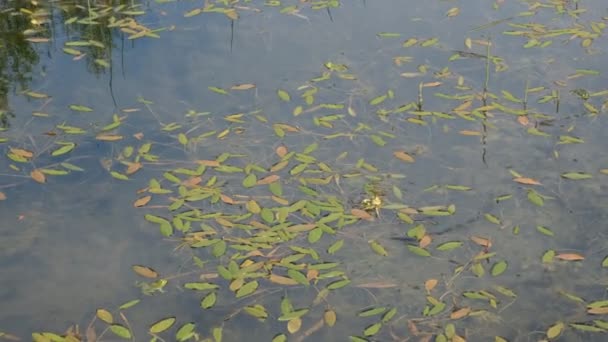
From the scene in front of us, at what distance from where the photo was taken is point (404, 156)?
356 cm

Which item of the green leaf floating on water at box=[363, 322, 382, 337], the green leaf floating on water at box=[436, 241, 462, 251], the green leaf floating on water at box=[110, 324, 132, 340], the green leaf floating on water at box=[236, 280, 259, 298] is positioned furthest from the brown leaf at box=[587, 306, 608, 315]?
the green leaf floating on water at box=[110, 324, 132, 340]

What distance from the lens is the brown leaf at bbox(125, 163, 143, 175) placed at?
3453 millimetres

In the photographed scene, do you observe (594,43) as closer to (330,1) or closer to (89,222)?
(330,1)

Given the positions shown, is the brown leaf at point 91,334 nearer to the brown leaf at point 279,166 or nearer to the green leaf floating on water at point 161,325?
the green leaf floating on water at point 161,325

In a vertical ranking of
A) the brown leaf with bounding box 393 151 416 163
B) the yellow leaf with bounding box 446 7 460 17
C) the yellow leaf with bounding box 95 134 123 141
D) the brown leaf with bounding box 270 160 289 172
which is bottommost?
the brown leaf with bounding box 270 160 289 172

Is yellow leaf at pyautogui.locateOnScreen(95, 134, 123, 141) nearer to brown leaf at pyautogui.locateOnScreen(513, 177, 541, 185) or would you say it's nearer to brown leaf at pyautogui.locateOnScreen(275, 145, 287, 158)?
brown leaf at pyautogui.locateOnScreen(275, 145, 287, 158)

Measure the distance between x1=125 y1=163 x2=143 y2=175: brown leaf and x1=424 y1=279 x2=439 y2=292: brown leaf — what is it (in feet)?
4.25

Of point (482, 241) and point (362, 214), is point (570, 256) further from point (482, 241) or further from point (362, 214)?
point (362, 214)

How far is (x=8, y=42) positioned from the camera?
4.45 m

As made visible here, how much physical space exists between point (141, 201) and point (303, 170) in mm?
665

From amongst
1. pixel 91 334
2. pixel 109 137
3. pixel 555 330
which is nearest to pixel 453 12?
pixel 109 137

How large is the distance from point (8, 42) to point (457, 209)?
102 inches

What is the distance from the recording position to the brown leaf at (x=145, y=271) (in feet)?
9.61

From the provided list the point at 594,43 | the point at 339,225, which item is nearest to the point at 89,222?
the point at 339,225
